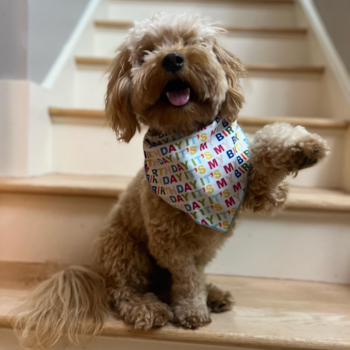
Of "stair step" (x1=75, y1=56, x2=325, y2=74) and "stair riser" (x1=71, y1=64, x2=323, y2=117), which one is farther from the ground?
"stair step" (x1=75, y1=56, x2=325, y2=74)

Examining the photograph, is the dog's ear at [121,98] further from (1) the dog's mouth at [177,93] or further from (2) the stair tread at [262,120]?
(2) the stair tread at [262,120]

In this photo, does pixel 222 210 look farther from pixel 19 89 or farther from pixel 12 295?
pixel 19 89

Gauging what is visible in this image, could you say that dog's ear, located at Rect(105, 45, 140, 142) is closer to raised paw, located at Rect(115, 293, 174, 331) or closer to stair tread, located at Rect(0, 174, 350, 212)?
stair tread, located at Rect(0, 174, 350, 212)

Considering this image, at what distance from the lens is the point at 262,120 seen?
1.35 meters

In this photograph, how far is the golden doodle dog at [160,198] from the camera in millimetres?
729

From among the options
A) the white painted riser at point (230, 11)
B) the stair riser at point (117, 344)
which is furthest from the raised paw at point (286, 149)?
the white painted riser at point (230, 11)

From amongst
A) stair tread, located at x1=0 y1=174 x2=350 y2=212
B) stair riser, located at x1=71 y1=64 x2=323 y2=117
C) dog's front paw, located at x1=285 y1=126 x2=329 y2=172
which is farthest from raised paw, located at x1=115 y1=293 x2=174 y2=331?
stair riser, located at x1=71 y1=64 x2=323 y2=117

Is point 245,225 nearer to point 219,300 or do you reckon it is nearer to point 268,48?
point 219,300

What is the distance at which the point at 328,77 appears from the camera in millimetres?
1584

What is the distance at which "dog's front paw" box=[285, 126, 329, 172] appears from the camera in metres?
0.63

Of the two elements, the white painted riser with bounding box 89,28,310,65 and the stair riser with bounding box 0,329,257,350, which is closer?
the stair riser with bounding box 0,329,257,350

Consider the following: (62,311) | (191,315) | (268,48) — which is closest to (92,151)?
(62,311)

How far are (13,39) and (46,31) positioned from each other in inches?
10.5

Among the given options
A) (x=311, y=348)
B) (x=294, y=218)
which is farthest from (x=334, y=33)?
(x=311, y=348)
